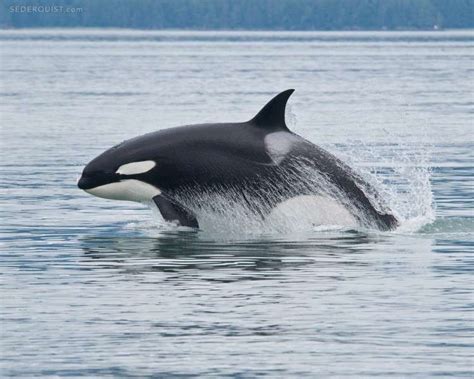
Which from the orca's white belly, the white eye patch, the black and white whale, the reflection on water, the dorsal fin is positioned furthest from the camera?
the white eye patch

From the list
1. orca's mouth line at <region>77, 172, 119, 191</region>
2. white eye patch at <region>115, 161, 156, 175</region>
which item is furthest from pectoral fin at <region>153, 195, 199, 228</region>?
orca's mouth line at <region>77, 172, 119, 191</region>

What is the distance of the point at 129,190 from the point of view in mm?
19469

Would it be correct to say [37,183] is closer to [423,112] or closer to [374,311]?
[374,311]

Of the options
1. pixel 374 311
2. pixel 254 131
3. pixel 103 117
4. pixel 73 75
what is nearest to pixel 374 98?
pixel 103 117

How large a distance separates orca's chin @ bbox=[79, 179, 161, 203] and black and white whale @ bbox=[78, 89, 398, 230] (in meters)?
0.01

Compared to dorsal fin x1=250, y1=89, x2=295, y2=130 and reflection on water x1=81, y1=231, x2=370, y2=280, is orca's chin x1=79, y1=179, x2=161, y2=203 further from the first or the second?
dorsal fin x1=250, y1=89, x2=295, y2=130

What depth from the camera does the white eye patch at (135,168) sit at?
19.1 m

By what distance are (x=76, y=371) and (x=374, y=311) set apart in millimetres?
3150

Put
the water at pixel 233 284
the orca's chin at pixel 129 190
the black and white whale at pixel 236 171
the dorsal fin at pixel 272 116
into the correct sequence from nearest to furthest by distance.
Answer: the water at pixel 233 284
the dorsal fin at pixel 272 116
the black and white whale at pixel 236 171
the orca's chin at pixel 129 190

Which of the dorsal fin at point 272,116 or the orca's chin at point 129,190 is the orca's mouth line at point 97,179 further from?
the dorsal fin at point 272,116

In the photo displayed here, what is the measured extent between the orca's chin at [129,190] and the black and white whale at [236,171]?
1cm

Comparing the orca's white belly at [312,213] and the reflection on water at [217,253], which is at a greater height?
the orca's white belly at [312,213]

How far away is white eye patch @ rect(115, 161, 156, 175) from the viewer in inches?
753

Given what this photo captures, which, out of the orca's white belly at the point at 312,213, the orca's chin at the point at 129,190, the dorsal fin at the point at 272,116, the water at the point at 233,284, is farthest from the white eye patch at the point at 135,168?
the orca's white belly at the point at 312,213
